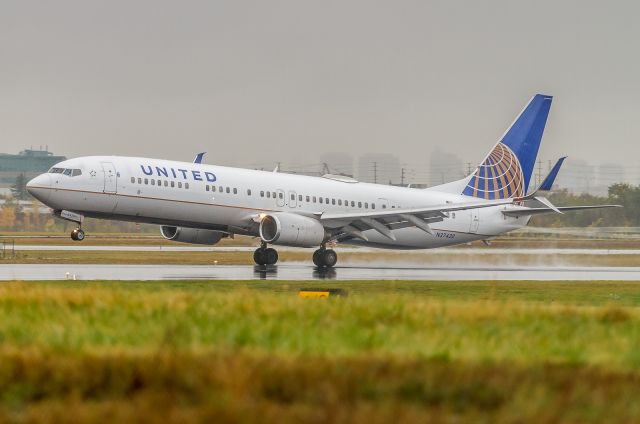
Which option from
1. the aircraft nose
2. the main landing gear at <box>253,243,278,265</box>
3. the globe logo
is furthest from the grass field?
the globe logo

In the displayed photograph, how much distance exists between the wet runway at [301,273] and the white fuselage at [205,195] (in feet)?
7.04

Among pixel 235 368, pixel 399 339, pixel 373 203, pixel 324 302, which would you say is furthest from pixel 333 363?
pixel 373 203

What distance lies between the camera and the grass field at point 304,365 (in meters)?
8.31

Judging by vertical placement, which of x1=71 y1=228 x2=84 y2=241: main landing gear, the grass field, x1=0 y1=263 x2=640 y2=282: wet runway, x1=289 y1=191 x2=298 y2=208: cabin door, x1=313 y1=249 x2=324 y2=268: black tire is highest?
x1=289 y1=191 x2=298 y2=208: cabin door

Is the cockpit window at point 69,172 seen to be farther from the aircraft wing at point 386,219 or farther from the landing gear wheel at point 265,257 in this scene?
the aircraft wing at point 386,219

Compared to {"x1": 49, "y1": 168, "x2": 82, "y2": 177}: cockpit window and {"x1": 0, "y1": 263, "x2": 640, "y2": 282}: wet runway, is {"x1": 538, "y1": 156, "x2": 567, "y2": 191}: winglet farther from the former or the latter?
{"x1": 49, "y1": 168, "x2": 82, "y2": 177}: cockpit window

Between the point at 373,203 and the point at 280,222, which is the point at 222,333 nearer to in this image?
the point at 280,222

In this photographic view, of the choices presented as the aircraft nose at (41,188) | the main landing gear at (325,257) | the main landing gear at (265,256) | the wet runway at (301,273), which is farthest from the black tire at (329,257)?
the aircraft nose at (41,188)

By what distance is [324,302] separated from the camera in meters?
15.4

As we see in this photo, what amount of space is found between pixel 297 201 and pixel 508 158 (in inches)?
546

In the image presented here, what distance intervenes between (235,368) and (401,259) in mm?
45315

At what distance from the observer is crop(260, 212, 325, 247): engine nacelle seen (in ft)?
152

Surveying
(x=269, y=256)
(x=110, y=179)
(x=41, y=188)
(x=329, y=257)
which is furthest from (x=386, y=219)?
(x=41, y=188)

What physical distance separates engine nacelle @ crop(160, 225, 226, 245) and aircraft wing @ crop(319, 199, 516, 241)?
5.18 meters
